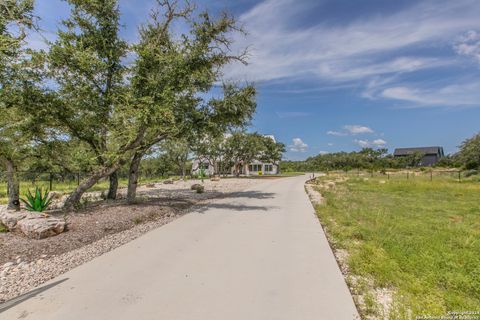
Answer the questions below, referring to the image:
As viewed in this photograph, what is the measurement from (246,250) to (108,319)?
2.84 m

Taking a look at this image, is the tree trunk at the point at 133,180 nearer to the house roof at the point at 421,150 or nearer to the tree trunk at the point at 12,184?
the tree trunk at the point at 12,184

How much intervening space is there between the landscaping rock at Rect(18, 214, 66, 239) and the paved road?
1642 mm

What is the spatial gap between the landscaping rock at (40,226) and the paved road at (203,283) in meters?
1.64

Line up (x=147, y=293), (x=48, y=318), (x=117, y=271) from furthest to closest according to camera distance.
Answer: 1. (x=117, y=271)
2. (x=147, y=293)
3. (x=48, y=318)

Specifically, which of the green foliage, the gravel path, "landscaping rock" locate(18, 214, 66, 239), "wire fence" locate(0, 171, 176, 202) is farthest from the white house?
"landscaping rock" locate(18, 214, 66, 239)

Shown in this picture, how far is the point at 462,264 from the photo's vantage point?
15.5 ft

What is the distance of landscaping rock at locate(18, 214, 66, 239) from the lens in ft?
18.3

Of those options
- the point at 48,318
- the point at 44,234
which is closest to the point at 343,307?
the point at 48,318

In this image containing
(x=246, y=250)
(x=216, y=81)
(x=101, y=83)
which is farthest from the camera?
(x=216, y=81)

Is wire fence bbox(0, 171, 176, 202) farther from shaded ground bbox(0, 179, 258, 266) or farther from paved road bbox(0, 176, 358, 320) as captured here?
paved road bbox(0, 176, 358, 320)

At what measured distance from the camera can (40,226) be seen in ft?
18.6

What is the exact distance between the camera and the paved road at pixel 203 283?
3.11 meters

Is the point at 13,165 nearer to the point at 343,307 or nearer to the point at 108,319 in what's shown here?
the point at 108,319

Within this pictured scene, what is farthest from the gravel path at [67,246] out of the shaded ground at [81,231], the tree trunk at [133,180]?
the tree trunk at [133,180]
